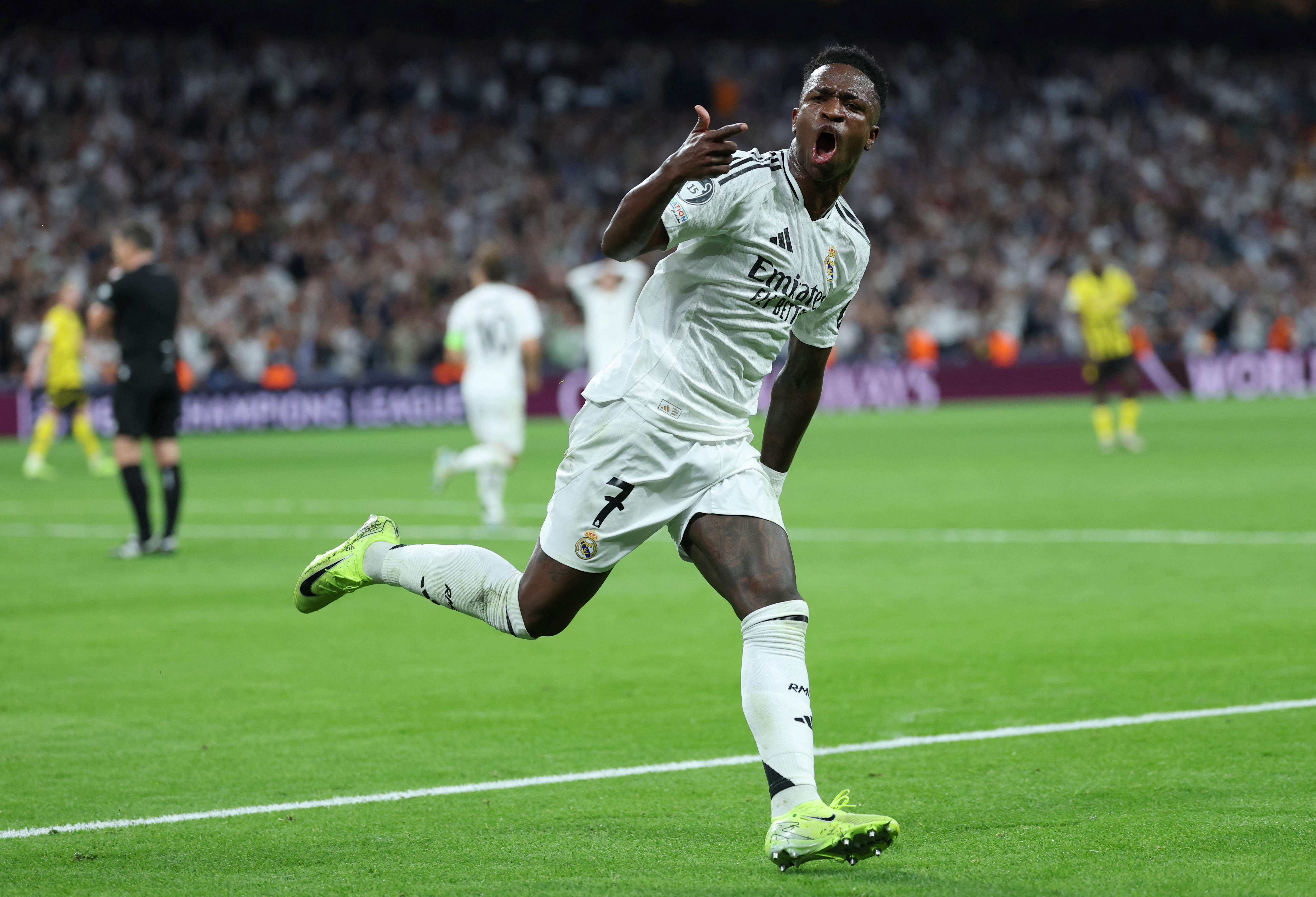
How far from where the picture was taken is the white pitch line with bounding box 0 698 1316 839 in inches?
195

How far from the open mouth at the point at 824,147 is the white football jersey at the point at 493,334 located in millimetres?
9448

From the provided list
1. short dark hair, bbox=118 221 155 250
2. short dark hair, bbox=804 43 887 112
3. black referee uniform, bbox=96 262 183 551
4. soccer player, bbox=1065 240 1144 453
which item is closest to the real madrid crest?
short dark hair, bbox=804 43 887 112

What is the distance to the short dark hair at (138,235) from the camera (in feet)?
39.4

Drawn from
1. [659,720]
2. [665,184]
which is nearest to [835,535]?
[659,720]

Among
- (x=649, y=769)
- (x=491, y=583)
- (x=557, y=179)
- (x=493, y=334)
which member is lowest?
(x=649, y=769)

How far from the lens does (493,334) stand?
1394 centimetres

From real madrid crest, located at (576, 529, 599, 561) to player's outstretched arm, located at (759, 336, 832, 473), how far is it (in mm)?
694

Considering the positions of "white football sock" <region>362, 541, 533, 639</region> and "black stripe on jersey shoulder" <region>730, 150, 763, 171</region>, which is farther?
"white football sock" <region>362, 541, 533, 639</region>

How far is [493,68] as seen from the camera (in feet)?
124

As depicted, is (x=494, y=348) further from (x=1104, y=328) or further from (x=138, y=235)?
(x=1104, y=328)

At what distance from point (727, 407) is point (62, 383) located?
1856 cm

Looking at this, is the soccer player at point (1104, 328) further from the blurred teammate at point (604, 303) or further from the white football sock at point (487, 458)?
the white football sock at point (487, 458)

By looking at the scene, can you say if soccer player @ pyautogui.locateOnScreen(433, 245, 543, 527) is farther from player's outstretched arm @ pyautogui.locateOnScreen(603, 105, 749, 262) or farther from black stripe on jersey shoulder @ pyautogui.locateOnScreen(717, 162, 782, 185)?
player's outstretched arm @ pyautogui.locateOnScreen(603, 105, 749, 262)

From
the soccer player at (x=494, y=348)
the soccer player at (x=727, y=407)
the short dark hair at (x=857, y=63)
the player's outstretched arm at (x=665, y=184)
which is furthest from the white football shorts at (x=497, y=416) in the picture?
the player's outstretched arm at (x=665, y=184)
